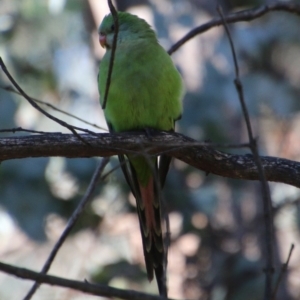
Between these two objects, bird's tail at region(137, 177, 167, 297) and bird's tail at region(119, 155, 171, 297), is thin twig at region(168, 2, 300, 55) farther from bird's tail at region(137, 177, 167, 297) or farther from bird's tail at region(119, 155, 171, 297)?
bird's tail at region(137, 177, 167, 297)

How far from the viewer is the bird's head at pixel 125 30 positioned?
4.16 metres

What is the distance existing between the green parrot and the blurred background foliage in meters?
1.68

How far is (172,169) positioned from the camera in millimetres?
6344

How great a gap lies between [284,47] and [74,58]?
251cm

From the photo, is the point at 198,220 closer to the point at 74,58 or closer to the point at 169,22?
the point at 169,22

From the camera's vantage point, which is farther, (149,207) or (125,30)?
(125,30)

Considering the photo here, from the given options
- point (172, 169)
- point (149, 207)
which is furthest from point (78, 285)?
point (172, 169)

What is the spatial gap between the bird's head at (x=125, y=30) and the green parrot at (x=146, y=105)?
0.57 feet

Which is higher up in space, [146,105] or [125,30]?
[125,30]

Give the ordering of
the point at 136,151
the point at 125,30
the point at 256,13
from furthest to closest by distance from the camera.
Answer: the point at 125,30 < the point at 256,13 < the point at 136,151

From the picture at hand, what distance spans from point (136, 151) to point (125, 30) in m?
1.54

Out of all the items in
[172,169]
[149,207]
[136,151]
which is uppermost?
[172,169]

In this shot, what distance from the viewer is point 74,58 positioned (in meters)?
7.67

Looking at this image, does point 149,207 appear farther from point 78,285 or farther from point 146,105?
point 78,285
